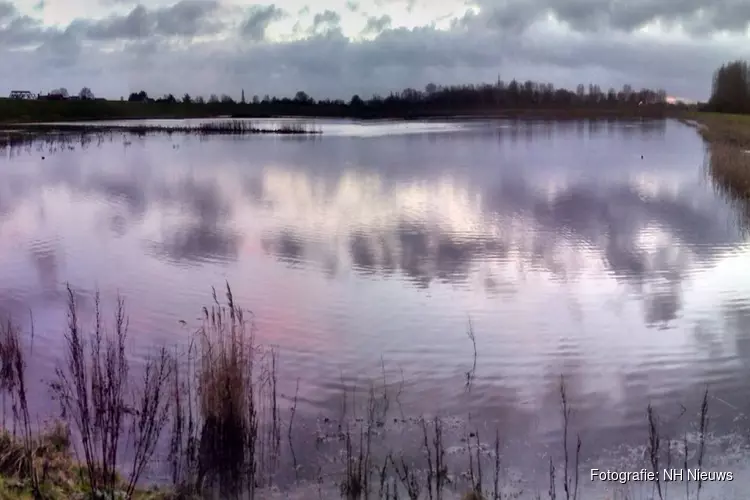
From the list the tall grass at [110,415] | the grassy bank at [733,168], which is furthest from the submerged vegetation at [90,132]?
the tall grass at [110,415]

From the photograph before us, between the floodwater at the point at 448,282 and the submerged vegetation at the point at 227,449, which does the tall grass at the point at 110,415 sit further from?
the floodwater at the point at 448,282

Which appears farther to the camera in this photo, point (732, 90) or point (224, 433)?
point (732, 90)

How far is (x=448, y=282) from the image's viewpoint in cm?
1060

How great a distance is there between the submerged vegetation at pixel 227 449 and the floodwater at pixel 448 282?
0.27 metres

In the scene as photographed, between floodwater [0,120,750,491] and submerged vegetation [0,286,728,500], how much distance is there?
274 millimetres

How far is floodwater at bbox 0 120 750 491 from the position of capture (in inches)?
266

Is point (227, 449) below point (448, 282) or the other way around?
below

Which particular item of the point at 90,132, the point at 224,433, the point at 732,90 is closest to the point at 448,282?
the point at 224,433

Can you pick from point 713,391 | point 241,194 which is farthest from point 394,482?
point 241,194

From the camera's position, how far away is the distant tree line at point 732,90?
229 feet

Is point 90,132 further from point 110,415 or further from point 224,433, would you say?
point 110,415

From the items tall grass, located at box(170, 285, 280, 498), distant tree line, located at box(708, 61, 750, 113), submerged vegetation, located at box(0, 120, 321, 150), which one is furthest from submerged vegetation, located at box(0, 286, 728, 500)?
distant tree line, located at box(708, 61, 750, 113)

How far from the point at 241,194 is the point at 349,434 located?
15.7 meters

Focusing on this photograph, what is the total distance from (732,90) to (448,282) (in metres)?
70.9
